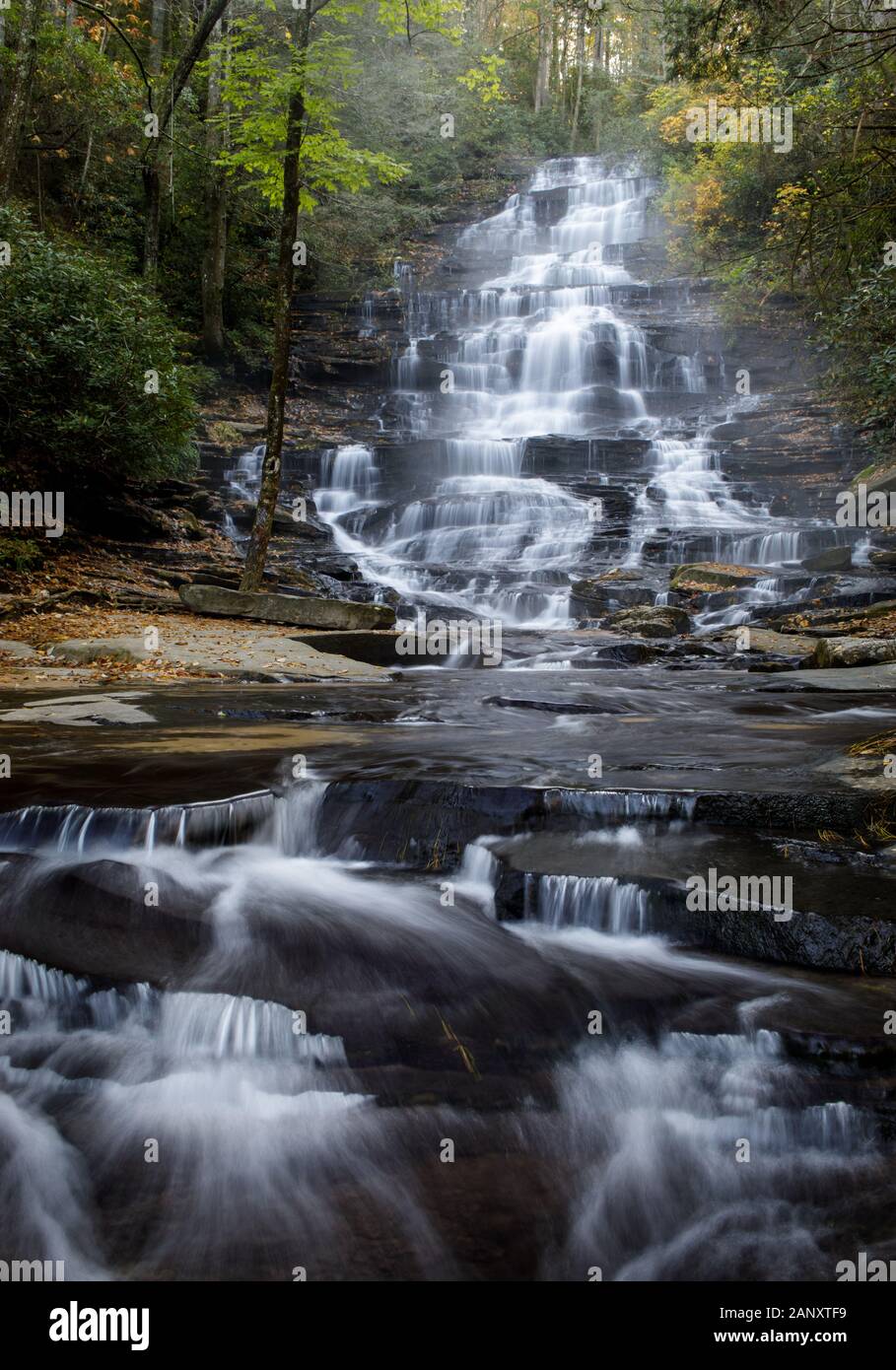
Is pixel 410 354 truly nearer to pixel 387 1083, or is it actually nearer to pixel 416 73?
pixel 416 73

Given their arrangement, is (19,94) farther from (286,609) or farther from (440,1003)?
(440,1003)

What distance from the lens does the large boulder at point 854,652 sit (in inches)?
427

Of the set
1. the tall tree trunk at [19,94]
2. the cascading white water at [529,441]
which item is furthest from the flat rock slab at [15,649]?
the cascading white water at [529,441]

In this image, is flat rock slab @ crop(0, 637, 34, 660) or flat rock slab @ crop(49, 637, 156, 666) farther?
flat rock slab @ crop(49, 637, 156, 666)

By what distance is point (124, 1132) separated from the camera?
140 inches

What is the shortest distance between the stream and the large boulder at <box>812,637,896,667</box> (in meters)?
3.25

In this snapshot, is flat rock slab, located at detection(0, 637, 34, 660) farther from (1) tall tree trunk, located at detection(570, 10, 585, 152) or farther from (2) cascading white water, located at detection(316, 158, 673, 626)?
(1) tall tree trunk, located at detection(570, 10, 585, 152)

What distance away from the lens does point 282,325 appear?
473 inches

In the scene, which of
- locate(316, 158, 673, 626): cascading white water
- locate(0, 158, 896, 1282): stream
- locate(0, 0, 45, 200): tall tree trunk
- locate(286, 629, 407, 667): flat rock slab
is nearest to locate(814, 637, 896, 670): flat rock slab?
locate(0, 158, 896, 1282): stream

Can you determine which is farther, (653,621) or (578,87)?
(578,87)

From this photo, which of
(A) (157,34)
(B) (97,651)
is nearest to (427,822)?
(B) (97,651)

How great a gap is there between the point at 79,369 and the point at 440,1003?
1225cm

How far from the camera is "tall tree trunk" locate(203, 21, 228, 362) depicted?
863 inches

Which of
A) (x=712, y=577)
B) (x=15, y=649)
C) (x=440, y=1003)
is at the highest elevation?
(x=712, y=577)
